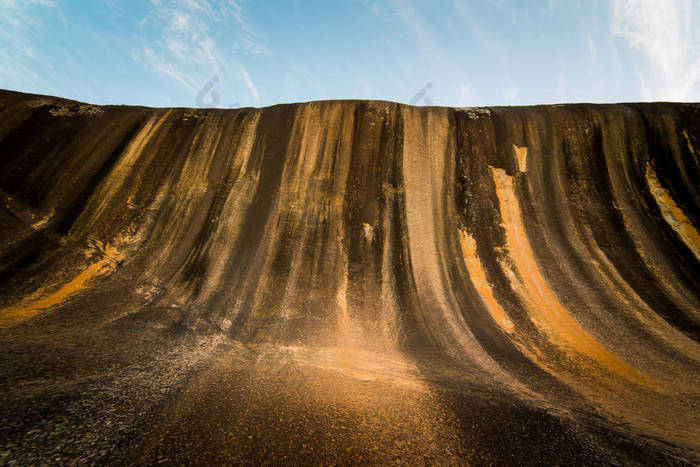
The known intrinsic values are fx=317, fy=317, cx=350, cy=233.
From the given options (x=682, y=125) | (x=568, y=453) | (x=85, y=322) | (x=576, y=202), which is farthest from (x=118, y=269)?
(x=682, y=125)

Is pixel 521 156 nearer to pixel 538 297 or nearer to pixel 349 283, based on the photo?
pixel 538 297

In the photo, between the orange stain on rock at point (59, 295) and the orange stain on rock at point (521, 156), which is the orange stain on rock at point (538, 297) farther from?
the orange stain on rock at point (59, 295)

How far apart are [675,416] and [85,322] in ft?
20.6

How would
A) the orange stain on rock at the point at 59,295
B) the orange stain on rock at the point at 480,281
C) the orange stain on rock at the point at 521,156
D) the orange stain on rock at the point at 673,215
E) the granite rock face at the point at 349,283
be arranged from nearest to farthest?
1. the granite rock face at the point at 349,283
2. the orange stain on rock at the point at 59,295
3. the orange stain on rock at the point at 480,281
4. the orange stain on rock at the point at 673,215
5. the orange stain on rock at the point at 521,156

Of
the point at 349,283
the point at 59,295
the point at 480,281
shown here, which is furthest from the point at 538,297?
the point at 59,295

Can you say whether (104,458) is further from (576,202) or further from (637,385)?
(576,202)

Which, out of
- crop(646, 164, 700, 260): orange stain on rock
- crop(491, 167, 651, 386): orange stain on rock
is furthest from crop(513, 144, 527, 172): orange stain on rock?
crop(646, 164, 700, 260): orange stain on rock

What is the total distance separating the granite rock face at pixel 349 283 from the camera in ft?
7.61

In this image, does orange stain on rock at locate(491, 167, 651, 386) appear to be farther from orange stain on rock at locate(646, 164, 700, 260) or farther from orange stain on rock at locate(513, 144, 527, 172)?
orange stain on rock at locate(646, 164, 700, 260)

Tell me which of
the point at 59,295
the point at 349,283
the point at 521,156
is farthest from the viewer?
the point at 521,156

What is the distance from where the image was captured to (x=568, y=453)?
2.17m

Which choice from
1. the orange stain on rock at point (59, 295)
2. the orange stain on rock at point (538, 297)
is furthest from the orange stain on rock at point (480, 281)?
the orange stain on rock at point (59, 295)

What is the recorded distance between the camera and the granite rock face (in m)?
2.32

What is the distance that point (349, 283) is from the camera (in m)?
5.09
